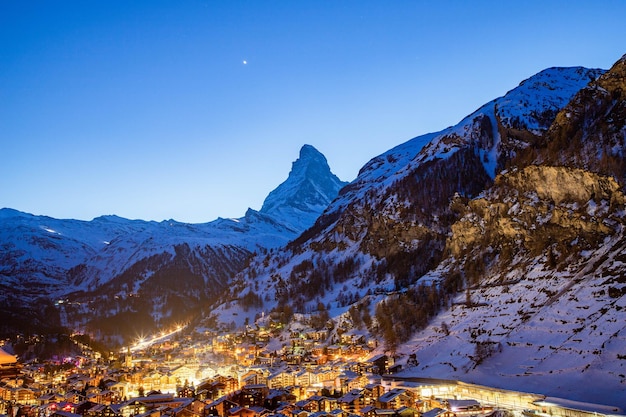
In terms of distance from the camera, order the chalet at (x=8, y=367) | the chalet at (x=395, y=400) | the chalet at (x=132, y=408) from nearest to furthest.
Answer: the chalet at (x=395, y=400) < the chalet at (x=132, y=408) < the chalet at (x=8, y=367)

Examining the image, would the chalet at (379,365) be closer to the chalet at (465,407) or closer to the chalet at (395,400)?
the chalet at (395,400)

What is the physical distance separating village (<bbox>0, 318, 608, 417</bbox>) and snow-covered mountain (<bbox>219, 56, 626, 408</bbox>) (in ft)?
17.5

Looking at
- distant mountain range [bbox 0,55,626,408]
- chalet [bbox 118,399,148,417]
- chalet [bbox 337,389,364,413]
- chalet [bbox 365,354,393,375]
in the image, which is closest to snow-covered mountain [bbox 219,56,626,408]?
distant mountain range [bbox 0,55,626,408]

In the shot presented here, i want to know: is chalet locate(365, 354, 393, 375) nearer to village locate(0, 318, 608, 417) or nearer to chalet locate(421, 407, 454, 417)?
village locate(0, 318, 608, 417)

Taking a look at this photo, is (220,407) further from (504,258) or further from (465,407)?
(504,258)

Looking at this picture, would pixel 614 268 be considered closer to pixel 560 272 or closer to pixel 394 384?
pixel 560 272

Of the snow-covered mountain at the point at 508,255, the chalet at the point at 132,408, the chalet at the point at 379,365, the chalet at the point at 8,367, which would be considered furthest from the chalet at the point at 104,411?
the chalet at the point at 8,367

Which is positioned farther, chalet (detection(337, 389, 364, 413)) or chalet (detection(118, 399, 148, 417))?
chalet (detection(118, 399, 148, 417))

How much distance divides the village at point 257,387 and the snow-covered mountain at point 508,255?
535 cm

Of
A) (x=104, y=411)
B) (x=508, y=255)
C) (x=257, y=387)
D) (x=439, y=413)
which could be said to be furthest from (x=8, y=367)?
(x=508, y=255)

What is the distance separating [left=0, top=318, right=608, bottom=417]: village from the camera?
2581 inches

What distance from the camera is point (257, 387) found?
78438 mm

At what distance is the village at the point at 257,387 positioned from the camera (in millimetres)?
65562

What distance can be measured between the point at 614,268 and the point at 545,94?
96.4 metres
